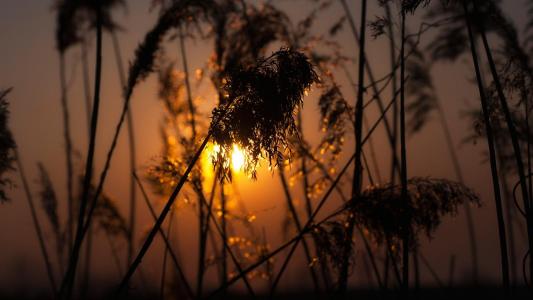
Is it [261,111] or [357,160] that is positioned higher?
[261,111]

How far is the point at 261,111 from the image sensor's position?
105 inches

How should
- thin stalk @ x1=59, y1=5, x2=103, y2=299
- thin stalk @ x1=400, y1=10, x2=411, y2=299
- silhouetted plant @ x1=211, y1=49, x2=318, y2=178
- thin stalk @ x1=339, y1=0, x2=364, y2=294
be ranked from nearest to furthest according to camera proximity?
silhouetted plant @ x1=211, y1=49, x2=318, y2=178 < thin stalk @ x1=400, y1=10, x2=411, y2=299 < thin stalk @ x1=59, y1=5, x2=103, y2=299 < thin stalk @ x1=339, y1=0, x2=364, y2=294

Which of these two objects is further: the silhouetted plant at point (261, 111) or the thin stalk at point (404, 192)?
the thin stalk at point (404, 192)

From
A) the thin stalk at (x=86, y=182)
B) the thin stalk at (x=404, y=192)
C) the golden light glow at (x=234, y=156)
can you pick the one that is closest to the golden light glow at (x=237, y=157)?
the golden light glow at (x=234, y=156)

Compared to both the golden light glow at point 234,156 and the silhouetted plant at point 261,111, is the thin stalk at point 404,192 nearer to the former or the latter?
the silhouetted plant at point 261,111

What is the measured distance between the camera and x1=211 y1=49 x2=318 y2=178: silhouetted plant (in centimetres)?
265

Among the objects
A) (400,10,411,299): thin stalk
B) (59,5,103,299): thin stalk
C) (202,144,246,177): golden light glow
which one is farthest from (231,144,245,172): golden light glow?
(59,5,103,299): thin stalk

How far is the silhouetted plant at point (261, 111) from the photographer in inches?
104

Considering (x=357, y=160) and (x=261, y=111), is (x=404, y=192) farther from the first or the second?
(x=261, y=111)

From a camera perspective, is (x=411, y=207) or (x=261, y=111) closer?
(x=261, y=111)

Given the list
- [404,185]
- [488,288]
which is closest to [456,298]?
[488,288]

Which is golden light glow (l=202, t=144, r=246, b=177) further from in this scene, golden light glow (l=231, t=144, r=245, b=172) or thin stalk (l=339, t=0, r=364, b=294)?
thin stalk (l=339, t=0, r=364, b=294)

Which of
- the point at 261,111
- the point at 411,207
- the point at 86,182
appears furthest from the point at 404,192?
the point at 86,182

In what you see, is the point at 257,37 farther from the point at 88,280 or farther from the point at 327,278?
the point at 88,280
